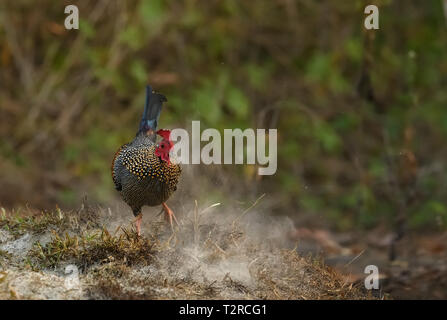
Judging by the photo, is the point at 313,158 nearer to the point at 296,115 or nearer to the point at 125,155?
the point at 296,115

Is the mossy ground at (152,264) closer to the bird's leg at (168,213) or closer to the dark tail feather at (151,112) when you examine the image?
the bird's leg at (168,213)

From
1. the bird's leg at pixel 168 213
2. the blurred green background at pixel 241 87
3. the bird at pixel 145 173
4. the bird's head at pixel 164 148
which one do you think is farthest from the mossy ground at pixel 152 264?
the blurred green background at pixel 241 87

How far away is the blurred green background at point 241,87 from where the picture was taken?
623 centimetres

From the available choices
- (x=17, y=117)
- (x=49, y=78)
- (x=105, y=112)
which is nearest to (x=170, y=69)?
(x=105, y=112)

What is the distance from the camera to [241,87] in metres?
6.83

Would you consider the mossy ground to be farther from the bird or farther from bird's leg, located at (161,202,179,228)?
the bird

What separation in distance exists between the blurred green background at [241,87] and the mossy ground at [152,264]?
3104 millimetres

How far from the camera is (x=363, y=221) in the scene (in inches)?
235

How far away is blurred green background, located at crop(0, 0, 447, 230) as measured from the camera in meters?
6.23

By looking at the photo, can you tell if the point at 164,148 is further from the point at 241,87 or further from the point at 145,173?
the point at 241,87

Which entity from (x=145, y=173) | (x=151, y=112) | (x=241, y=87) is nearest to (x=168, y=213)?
(x=145, y=173)

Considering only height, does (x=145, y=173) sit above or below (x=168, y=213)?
above

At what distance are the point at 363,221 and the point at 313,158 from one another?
1273mm

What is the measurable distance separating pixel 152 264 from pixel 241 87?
14.5ft
